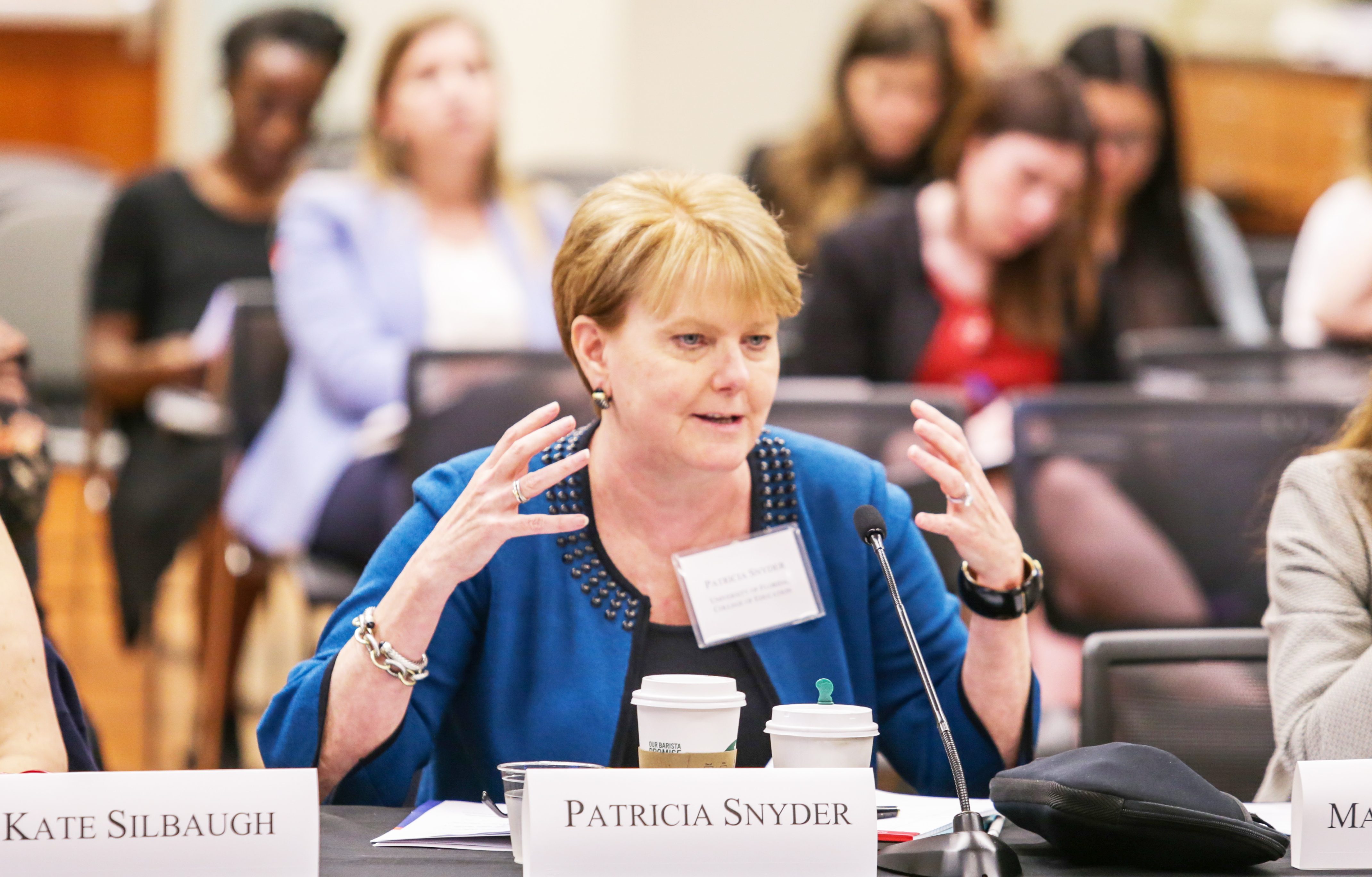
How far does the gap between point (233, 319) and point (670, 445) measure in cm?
206

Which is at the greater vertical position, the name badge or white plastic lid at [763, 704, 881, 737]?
the name badge

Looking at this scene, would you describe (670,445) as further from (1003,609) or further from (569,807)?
(569,807)

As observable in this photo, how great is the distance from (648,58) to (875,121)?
2.89m

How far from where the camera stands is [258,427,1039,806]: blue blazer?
1535mm

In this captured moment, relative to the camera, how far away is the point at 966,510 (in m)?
1.46

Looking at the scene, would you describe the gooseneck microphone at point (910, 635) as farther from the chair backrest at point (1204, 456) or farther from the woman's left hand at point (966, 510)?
the chair backrest at point (1204, 456)

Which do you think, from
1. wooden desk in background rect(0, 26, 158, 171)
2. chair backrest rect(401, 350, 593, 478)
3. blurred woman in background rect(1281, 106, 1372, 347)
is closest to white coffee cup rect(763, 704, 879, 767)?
chair backrest rect(401, 350, 593, 478)

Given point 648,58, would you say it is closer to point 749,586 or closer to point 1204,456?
point 1204,456

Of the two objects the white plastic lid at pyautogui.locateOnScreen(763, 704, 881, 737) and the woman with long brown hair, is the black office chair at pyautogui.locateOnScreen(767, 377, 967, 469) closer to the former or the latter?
the woman with long brown hair

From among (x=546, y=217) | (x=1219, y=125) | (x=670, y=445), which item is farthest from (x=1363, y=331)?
(x=1219, y=125)

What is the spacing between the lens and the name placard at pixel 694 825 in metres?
1.12

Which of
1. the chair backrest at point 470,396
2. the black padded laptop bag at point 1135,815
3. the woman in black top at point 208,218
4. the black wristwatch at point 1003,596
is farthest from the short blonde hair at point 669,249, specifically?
the woman in black top at point 208,218

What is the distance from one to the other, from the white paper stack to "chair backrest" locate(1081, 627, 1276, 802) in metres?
0.73

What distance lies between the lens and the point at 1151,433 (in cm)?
259
